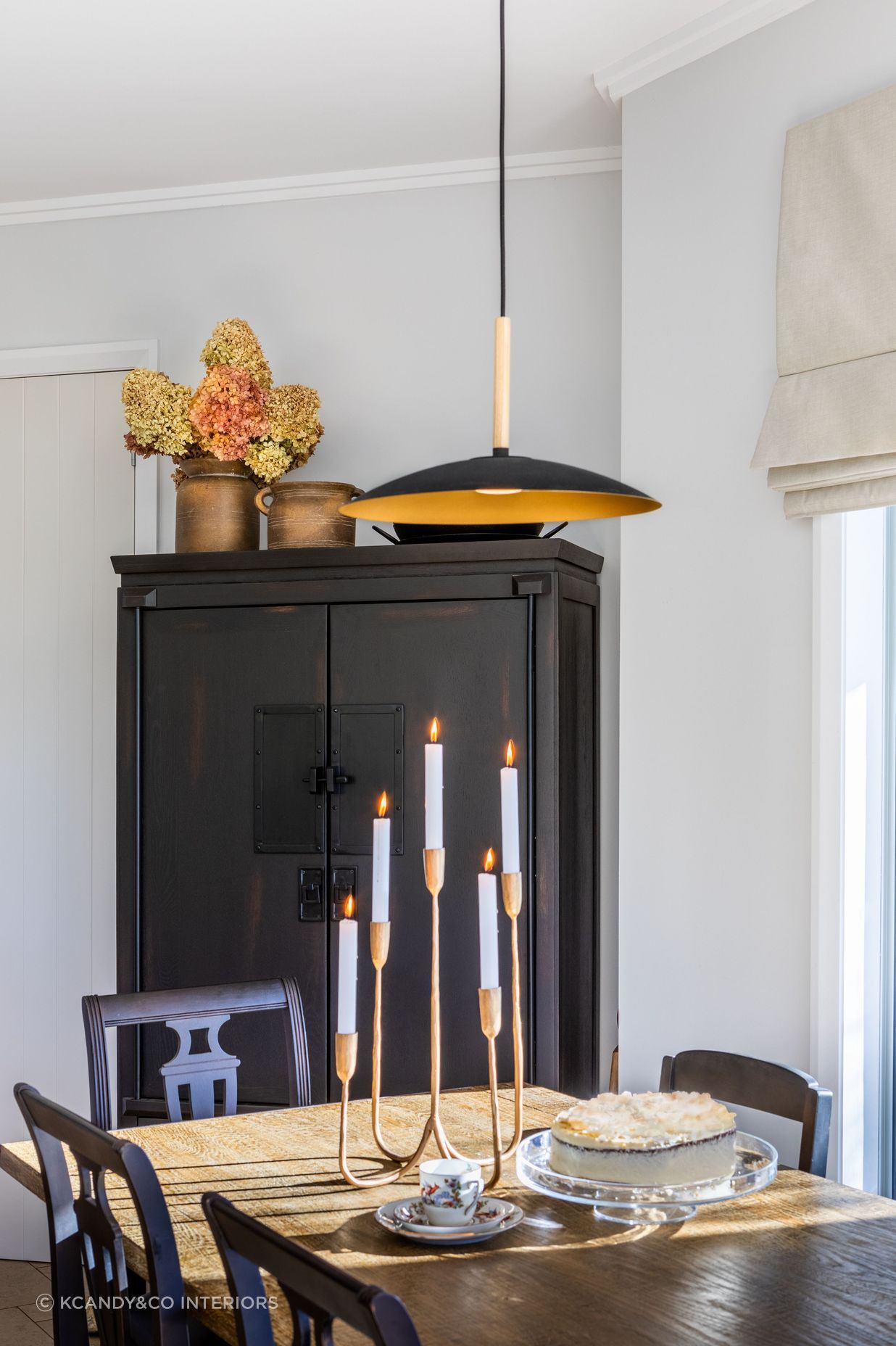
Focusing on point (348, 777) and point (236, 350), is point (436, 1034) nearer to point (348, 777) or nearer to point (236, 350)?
point (348, 777)

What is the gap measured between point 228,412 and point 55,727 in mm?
1150

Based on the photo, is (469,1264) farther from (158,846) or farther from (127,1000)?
(158,846)

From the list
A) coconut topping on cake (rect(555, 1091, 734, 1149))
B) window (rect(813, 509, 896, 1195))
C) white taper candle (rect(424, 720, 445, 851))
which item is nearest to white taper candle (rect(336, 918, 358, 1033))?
white taper candle (rect(424, 720, 445, 851))

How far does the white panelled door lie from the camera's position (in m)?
3.51

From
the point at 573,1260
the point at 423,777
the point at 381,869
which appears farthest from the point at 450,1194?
the point at 423,777

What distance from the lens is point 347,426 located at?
11.1 ft

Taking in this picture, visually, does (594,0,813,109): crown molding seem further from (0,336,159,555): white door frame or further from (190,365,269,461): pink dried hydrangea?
(0,336,159,555): white door frame

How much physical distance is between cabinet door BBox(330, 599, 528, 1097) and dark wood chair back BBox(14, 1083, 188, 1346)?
3.87 feet

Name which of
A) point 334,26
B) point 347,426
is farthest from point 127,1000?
point 334,26

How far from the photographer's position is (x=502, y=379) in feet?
5.44

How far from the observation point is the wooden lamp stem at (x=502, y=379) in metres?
1.66

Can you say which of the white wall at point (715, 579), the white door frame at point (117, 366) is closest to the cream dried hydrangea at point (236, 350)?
the white door frame at point (117, 366)

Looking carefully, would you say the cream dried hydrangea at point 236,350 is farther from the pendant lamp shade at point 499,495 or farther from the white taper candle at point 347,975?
the white taper candle at point 347,975

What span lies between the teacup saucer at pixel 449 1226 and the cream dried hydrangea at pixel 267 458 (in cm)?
188
